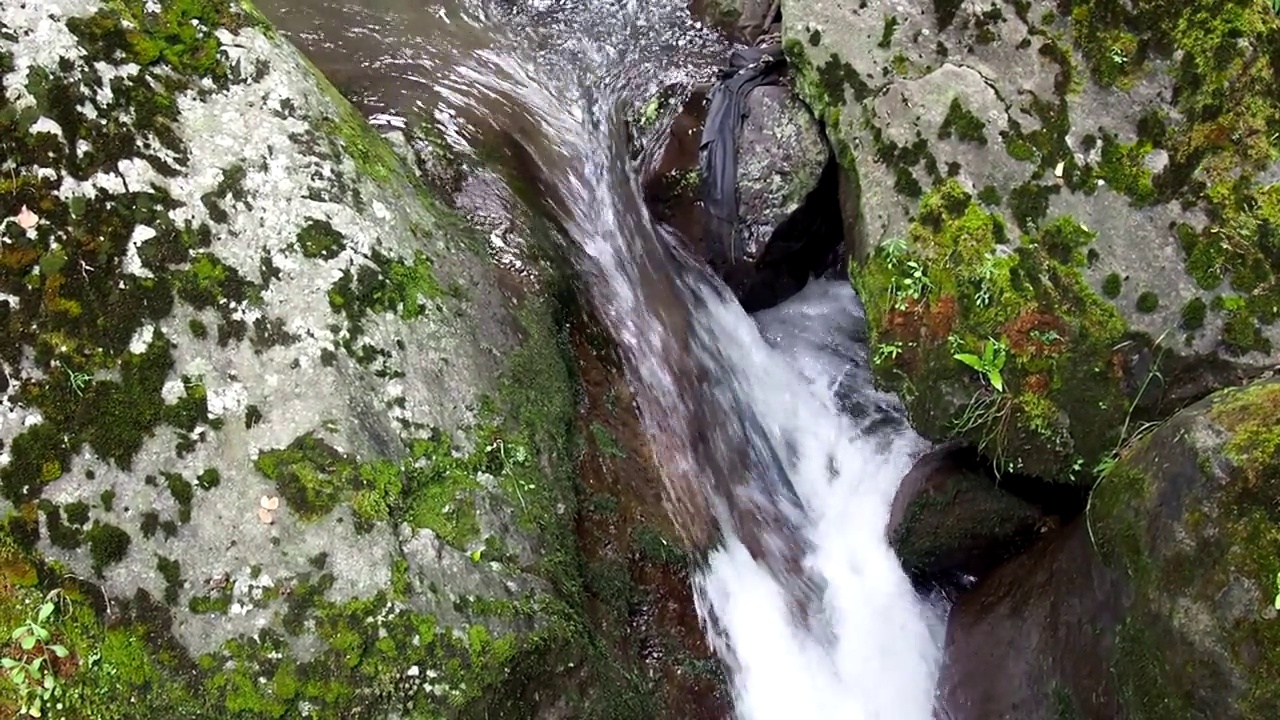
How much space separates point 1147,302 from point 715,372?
126 inches

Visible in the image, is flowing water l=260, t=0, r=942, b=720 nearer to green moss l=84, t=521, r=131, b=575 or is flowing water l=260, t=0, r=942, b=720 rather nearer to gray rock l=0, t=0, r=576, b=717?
gray rock l=0, t=0, r=576, b=717

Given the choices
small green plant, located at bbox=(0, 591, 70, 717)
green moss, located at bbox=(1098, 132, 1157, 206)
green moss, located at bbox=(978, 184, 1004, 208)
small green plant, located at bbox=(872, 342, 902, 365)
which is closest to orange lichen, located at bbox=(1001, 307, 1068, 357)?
small green plant, located at bbox=(872, 342, 902, 365)

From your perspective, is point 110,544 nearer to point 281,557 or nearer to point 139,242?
point 281,557

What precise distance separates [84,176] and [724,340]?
4836mm

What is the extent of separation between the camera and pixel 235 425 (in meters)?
3.74

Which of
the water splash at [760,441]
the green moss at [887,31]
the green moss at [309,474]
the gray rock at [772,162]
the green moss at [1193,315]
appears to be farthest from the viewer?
the gray rock at [772,162]

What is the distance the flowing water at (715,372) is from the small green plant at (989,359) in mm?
1846

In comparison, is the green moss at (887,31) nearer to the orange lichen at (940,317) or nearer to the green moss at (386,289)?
the orange lichen at (940,317)

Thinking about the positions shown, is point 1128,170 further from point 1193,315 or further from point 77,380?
point 77,380

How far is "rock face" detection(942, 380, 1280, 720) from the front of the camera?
333 centimetres

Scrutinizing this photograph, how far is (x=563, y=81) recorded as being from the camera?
848 cm

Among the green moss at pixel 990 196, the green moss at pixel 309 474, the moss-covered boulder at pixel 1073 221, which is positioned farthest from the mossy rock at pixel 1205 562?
the green moss at pixel 309 474

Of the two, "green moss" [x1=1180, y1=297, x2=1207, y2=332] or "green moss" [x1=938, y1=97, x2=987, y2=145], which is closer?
"green moss" [x1=1180, y1=297, x2=1207, y2=332]

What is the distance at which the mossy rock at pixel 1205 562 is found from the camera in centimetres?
329
